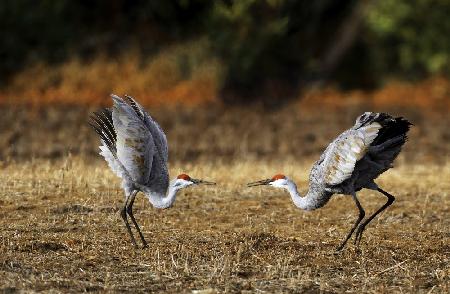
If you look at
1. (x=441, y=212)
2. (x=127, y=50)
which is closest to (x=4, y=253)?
(x=441, y=212)

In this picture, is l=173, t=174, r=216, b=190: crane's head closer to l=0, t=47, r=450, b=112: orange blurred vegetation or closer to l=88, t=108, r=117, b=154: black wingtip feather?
l=88, t=108, r=117, b=154: black wingtip feather

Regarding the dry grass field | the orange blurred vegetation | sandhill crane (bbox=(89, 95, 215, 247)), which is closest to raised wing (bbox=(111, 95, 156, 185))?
sandhill crane (bbox=(89, 95, 215, 247))

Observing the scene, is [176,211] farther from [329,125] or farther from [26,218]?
[329,125]

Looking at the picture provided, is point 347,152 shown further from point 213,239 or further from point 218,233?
point 218,233

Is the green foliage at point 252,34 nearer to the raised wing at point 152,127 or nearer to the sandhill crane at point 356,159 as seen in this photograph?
the raised wing at point 152,127

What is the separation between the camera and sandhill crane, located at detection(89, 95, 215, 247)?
30.2 ft

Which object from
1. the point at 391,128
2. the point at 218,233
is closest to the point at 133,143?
the point at 218,233

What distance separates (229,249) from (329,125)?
41.5 ft

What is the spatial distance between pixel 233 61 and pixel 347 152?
15.5 m

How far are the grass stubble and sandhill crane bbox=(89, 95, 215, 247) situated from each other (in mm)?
534

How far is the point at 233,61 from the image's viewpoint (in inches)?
965

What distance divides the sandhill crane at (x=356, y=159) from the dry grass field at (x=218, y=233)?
544mm

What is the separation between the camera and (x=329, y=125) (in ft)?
70.8

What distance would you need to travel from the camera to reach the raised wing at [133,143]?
919 cm
